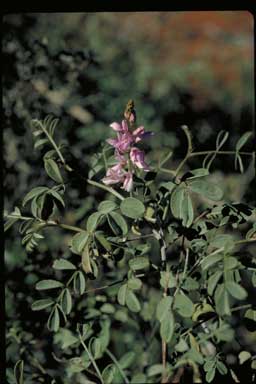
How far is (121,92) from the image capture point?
2.69m

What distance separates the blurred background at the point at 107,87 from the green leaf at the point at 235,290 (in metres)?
0.44

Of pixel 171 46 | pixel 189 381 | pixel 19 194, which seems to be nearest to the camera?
pixel 189 381

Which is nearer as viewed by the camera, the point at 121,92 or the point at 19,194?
the point at 19,194

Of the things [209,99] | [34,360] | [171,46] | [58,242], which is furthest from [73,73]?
[171,46]

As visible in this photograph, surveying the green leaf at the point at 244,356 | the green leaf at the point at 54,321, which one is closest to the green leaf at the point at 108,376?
the green leaf at the point at 54,321

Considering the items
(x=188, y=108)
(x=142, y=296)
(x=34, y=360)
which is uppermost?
(x=188, y=108)

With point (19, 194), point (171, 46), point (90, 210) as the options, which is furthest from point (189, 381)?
point (171, 46)

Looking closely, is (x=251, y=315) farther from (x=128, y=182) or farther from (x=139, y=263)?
(x=128, y=182)

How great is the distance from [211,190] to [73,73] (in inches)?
41.1

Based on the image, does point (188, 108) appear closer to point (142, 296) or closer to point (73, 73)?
point (73, 73)

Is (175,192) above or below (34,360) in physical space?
above

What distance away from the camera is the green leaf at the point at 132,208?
1145mm

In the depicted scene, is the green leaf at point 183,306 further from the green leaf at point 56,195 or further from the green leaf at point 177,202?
the green leaf at point 56,195

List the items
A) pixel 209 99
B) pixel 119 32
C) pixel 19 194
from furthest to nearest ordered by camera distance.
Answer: pixel 209 99 < pixel 119 32 < pixel 19 194
